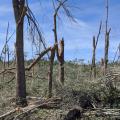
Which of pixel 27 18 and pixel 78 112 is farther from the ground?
pixel 27 18

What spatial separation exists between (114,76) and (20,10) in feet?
11.5

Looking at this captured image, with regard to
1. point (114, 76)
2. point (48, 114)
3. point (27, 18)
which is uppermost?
point (27, 18)

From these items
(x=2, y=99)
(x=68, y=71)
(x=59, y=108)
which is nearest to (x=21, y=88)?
(x=2, y=99)

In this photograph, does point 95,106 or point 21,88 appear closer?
point 95,106

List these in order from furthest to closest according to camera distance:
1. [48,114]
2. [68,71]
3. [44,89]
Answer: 1. [68,71]
2. [44,89]
3. [48,114]

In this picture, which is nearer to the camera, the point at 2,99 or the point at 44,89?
the point at 2,99

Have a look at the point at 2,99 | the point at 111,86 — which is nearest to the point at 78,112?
the point at 111,86

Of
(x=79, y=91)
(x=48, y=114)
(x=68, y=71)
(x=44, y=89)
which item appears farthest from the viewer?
(x=68, y=71)

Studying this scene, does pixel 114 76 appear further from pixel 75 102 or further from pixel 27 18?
pixel 27 18

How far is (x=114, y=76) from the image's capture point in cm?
1396

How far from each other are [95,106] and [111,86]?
1.07 m

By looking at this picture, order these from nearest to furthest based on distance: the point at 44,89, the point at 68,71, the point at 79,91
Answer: the point at 79,91 < the point at 44,89 < the point at 68,71

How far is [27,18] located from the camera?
1405 cm

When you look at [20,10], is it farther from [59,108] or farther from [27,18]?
[59,108]
